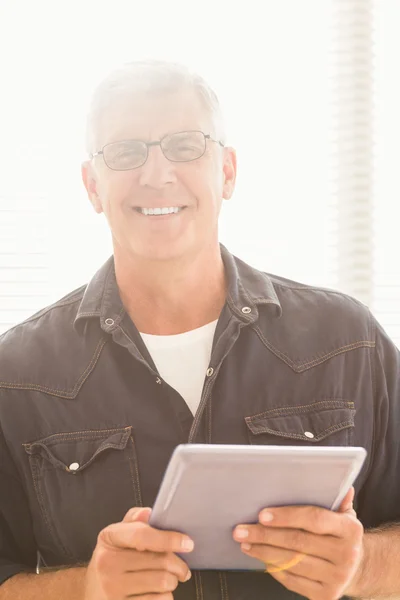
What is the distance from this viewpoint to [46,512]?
1.44 m

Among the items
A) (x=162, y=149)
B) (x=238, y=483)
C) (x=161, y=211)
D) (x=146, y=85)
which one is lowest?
(x=238, y=483)

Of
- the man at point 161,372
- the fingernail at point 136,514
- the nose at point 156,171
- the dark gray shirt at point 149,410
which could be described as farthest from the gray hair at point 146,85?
the fingernail at point 136,514

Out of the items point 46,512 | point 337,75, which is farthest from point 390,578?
point 337,75

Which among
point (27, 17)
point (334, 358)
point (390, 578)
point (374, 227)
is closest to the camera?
Result: point (390, 578)

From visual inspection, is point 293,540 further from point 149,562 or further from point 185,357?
point 185,357

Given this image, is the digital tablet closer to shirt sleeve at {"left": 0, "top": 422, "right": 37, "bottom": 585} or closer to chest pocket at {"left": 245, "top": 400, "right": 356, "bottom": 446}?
chest pocket at {"left": 245, "top": 400, "right": 356, "bottom": 446}

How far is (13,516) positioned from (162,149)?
797 millimetres

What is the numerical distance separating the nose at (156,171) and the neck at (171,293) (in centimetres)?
16

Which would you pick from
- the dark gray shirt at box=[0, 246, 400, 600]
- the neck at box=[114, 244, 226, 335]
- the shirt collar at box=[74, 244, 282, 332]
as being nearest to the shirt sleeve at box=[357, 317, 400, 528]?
the dark gray shirt at box=[0, 246, 400, 600]

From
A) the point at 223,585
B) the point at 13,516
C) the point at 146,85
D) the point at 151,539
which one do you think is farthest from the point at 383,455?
the point at 146,85

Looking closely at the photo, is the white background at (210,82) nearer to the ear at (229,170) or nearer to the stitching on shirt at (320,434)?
the ear at (229,170)

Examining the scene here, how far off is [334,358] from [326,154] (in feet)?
2.68

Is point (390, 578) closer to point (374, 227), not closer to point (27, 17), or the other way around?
point (374, 227)

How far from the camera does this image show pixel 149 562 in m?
1.07
